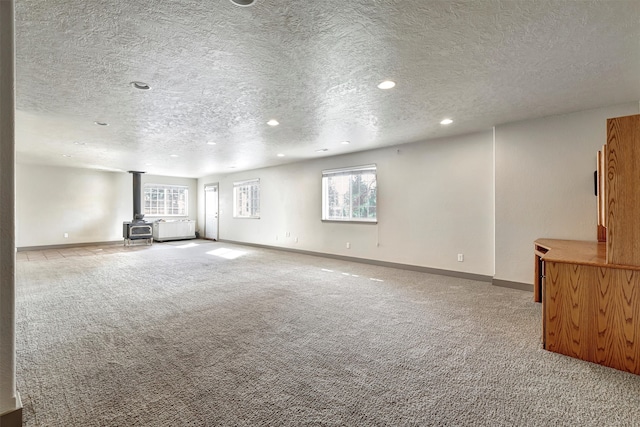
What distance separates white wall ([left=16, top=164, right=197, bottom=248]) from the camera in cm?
799

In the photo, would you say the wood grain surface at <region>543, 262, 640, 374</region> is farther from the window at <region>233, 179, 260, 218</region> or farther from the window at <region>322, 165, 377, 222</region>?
the window at <region>233, 179, 260, 218</region>

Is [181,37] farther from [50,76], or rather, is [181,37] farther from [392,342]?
[392,342]

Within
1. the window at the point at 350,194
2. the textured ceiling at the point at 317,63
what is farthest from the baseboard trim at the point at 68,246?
the window at the point at 350,194

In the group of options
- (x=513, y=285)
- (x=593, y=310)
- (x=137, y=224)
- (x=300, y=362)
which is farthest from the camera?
(x=137, y=224)

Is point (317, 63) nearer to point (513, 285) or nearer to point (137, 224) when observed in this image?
point (513, 285)

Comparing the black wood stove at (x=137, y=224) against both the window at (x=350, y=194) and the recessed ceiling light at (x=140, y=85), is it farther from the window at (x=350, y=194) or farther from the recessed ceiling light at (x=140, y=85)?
the recessed ceiling light at (x=140, y=85)

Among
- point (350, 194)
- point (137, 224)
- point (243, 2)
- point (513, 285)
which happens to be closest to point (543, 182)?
point (513, 285)

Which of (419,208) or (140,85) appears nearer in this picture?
(140,85)

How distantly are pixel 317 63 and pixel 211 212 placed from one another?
31.4 feet

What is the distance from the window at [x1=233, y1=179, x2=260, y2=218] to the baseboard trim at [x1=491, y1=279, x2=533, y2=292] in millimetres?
6695

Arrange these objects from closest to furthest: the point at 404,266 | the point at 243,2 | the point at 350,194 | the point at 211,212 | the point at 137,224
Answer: the point at 243,2 → the point at 404,266 → the point at 350,194 → the point at 137,224 → the point at 211,212

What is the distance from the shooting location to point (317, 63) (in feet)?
8.16

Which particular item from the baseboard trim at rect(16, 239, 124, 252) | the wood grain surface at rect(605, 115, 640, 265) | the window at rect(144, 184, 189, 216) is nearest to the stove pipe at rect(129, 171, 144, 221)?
the window at rect(144, 184, 189, 216)

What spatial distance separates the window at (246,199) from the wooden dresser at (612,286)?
25.5ft
